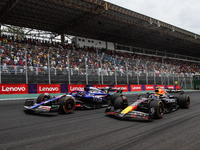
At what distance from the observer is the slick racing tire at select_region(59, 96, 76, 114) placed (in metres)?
6.82

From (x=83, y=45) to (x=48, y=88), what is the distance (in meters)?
21.0

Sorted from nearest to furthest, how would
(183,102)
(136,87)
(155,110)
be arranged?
1. (155,110)
2. (183,102)
3. (136,87)

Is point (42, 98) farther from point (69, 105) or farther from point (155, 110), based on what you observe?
point (155, 110)

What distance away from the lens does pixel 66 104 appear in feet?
23.2

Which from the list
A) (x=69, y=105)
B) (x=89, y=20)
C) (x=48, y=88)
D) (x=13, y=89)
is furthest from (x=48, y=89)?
(x=89, y=20)

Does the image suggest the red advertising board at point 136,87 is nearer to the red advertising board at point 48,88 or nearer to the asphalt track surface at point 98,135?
the red advertising board at point 48,88

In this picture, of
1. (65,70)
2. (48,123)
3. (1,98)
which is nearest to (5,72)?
(1,98)

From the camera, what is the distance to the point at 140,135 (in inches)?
166

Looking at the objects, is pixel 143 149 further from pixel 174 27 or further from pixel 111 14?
pixel 174 27

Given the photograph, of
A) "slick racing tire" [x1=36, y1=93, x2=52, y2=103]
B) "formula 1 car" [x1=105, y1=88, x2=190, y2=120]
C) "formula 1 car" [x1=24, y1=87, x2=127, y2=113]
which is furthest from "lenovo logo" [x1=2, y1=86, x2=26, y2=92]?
"formula 1 car" [x1=105, y1=88, x2=190, y2=120]

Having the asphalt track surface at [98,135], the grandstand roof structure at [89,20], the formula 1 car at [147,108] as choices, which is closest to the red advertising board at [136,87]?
the grandstand roof structure at [89,20]

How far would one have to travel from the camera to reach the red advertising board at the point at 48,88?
13755 mm

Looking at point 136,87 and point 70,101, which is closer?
point 70,101

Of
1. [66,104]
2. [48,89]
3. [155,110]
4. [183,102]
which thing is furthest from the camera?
[48,89]
